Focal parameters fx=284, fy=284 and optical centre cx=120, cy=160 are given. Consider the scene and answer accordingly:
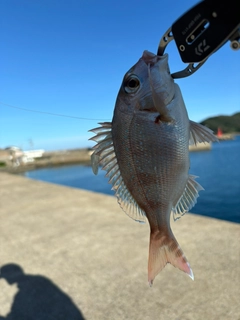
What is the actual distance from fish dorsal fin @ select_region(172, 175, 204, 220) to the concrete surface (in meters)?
1.44

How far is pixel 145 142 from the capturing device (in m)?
1.22

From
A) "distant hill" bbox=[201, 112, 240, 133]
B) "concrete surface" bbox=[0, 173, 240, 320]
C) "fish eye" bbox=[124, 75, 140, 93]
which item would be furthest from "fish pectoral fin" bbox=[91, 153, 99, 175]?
"distant hill" bbox=[201, 112, 240, 133]

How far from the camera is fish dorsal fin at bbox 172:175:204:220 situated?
139 cm

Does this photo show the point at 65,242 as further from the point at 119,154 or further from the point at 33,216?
the point at 119,154

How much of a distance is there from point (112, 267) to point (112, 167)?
2.25m

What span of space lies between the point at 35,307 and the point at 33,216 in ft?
9.59

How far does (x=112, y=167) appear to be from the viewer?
1418mm

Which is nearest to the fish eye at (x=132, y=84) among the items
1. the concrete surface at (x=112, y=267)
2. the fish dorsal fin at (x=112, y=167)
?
the fish dorsal fin at (x=112, y=167)

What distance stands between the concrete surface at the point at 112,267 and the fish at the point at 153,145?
4.72 ft

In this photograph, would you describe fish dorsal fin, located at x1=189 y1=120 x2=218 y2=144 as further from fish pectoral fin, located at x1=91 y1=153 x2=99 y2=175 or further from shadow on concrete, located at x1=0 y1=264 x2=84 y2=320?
shadow on concrete, located at x1=0 y1=264 x2=84 y2=320

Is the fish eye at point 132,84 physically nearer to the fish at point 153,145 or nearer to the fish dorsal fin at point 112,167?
the fish at point 153,145

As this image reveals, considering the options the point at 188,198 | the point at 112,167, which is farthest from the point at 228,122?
the point at 112,167

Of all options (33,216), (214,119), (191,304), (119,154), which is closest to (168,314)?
(191,304)

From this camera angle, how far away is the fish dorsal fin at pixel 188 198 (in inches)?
54.9
